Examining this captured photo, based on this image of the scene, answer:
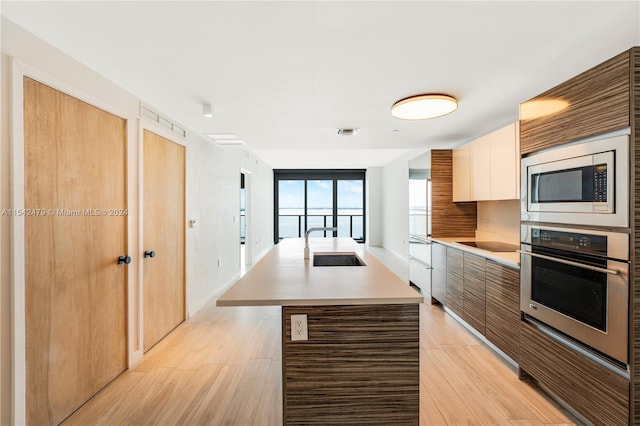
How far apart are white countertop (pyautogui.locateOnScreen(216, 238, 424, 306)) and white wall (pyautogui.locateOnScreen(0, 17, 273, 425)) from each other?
3.67ft

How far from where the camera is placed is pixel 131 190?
7.84 feet

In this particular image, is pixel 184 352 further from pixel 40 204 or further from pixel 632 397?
pixel 632 397

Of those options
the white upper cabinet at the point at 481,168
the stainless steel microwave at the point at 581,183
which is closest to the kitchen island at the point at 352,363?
the stainless steel microwave at the point at 581,183

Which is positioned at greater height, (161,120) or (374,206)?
(161,120)

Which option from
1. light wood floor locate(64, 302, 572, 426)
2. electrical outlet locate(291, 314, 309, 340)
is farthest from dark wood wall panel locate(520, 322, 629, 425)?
electrical outlet locate(291, 314, 309, 340)

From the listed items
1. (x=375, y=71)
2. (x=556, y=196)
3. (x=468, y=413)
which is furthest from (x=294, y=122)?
(x=468, y=413)

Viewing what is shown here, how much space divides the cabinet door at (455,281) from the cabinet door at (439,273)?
0.34ft

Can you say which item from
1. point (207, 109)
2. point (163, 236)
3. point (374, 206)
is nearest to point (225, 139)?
point (207, 109)

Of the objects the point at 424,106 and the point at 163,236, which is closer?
the point at 424,106

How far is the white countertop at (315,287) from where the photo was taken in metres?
1.41

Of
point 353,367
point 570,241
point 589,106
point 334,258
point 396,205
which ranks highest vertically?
point 589,106

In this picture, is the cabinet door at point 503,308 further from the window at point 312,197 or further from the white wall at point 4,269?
the window at point 312,197

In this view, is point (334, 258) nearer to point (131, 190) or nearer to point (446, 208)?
point (131, 190)

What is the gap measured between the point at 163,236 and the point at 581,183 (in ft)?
11.1
